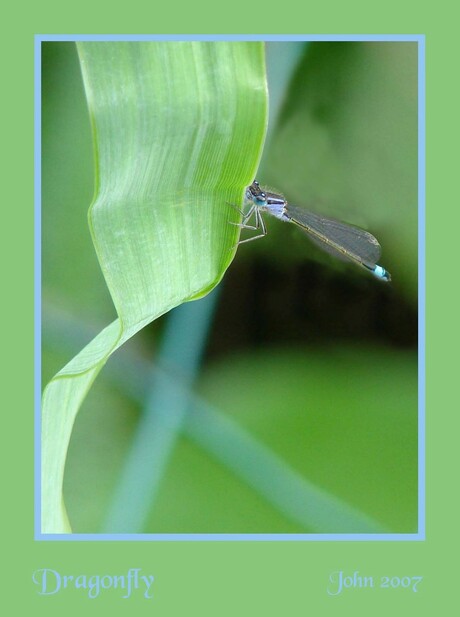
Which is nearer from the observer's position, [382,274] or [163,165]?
[163,165]

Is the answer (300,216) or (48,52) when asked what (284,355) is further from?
(48,52)

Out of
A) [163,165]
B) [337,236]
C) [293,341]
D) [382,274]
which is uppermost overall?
[163,165]

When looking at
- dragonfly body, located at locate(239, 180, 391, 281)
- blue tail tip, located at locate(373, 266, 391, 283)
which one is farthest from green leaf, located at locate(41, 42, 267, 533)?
blue tail tip, located at locate(373, 266, 391, 283)

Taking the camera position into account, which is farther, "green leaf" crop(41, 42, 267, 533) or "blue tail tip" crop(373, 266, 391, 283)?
"blue tail tip" crop(373, 266, 391, 283)

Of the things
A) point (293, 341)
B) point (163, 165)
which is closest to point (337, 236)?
point (293, 341)

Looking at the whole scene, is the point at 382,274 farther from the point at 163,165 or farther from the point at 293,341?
the point at 163,165

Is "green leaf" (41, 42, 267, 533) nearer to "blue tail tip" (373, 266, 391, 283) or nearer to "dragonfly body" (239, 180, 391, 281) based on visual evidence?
"dragonfly body" (239, 180, 391, 281)

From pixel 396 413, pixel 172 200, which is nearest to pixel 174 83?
pixel 172 200
